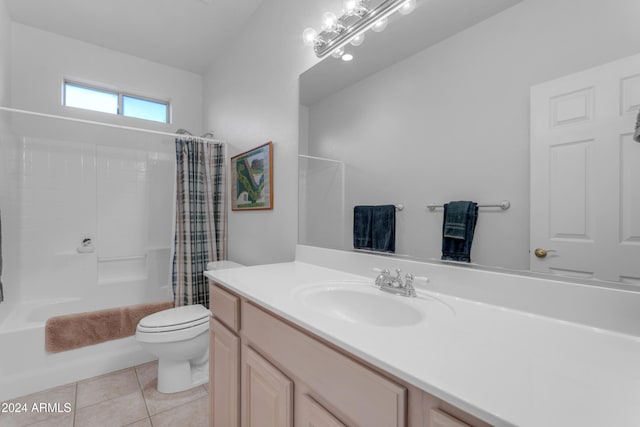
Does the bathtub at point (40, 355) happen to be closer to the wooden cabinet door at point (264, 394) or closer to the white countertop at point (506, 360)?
the wooden cabinet door at point (264, 394)

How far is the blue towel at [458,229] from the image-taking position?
0.93 m

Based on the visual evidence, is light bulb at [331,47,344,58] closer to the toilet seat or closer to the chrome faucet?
the chrome faucet

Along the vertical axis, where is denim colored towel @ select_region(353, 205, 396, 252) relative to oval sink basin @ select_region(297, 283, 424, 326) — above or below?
above

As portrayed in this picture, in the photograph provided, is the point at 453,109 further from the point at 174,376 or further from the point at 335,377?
the point at 174,376

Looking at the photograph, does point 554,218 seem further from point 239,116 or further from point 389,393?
point 239,116

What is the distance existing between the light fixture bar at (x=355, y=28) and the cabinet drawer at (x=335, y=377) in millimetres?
1236

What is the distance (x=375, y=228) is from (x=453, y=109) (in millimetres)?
544

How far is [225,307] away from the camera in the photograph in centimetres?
121

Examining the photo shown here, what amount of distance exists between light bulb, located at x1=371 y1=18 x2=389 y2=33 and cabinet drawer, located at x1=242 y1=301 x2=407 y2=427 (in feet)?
4.01

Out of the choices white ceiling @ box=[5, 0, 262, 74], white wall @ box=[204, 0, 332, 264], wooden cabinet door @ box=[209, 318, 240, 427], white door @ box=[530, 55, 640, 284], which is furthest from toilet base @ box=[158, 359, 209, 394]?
white ceiling @ box=[5, 0, 262, 74]

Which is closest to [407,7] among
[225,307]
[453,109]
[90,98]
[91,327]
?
[453,109]

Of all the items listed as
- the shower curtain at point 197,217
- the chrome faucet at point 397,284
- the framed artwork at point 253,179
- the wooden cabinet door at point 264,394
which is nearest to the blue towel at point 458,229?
the chrome faucet at point 397,284

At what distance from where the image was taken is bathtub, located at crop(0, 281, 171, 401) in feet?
5.81

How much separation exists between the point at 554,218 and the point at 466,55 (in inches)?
22.8
